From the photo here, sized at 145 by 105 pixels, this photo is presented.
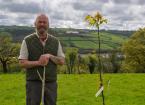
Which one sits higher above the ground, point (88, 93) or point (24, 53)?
point (24, 53)

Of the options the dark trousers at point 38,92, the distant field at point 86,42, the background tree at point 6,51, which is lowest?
the distant field at point 86,42

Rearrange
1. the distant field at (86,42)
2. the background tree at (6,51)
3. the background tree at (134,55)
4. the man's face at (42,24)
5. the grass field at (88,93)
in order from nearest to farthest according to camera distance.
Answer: the man's face at (42,24), the grass field at (88,93), the background tree at (6,51), the background tree at (134,55), the distant field at (86,42)

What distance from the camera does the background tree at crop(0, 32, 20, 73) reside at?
6639 centimetres

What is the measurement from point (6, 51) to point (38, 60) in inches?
2374

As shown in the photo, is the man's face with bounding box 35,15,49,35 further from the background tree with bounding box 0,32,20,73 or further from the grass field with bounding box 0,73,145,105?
the background tree with bounding box 0,32,20,73

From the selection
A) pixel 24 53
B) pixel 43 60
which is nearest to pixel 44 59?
pixel 43 60

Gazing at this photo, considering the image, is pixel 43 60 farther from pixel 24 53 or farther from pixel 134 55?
pixel 134 55

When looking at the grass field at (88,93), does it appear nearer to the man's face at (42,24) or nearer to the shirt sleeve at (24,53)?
the shirt sleeve at (24,53)

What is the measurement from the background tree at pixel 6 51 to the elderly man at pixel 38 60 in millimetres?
56853

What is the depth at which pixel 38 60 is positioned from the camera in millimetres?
8055

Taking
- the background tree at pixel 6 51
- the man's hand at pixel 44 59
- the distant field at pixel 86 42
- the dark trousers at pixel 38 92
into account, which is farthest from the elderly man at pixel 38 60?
the distant field at pixel 86 42

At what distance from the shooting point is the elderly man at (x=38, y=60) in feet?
26.3

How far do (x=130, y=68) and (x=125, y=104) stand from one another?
51957 mm

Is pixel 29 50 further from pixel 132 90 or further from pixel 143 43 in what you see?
pixel 143 43
